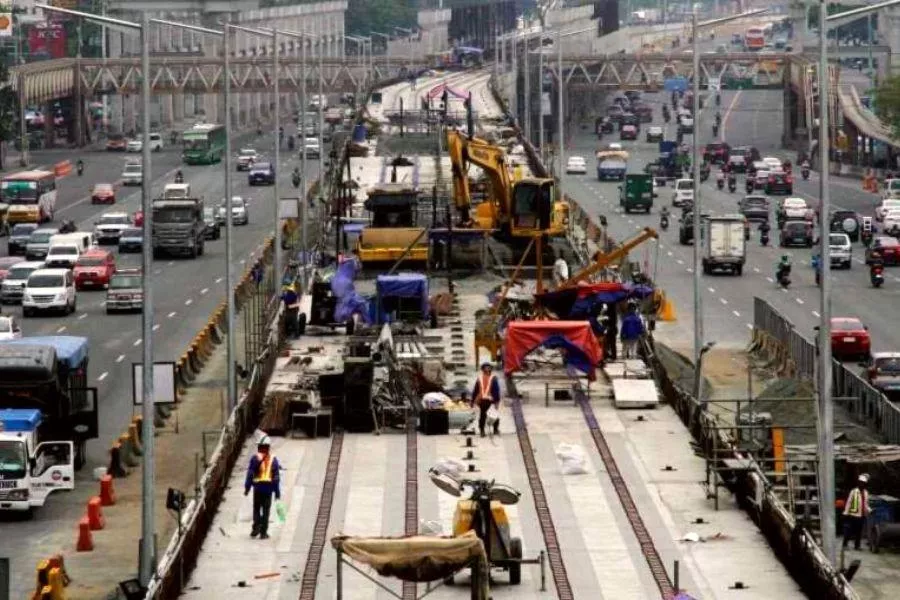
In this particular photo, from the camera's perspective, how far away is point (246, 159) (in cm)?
16125

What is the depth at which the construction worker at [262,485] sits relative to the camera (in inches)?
1618

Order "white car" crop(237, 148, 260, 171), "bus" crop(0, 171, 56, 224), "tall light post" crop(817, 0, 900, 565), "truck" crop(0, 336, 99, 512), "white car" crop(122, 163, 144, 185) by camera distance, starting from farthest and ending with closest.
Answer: "white car" crop(237, 148, 260, 171) < "white car" crop(122, 163, 144, 185) < "bus" crop(0, 171, 56, 224) < "truck" crop(0, 336, 99, 512) < "tall light post" crop(817, 0, 900, 565)

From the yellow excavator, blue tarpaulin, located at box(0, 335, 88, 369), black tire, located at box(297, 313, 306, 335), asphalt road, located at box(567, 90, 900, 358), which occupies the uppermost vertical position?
the yellow excavator

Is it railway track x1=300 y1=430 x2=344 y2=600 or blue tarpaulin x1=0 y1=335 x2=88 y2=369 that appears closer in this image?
railway track x1=300 y1=430 x2=344 y2=600

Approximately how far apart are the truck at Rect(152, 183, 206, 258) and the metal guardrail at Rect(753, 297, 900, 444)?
33.5 metres

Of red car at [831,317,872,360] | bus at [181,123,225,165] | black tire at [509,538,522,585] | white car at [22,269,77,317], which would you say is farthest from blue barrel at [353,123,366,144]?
black tire at [509,538,522,585]

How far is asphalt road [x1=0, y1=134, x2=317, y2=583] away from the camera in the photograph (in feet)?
161

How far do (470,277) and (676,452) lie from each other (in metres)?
24.2

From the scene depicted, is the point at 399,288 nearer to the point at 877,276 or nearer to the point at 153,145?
the point at 877,276

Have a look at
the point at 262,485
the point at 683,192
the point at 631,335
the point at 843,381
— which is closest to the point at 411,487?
the point at 262,485

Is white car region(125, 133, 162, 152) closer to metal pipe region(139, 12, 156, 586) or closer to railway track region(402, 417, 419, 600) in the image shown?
railway track region(402, 417, 419, 600)

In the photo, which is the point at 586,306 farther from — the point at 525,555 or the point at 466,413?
the point at 525,555

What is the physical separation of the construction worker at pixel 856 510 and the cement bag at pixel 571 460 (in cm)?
432

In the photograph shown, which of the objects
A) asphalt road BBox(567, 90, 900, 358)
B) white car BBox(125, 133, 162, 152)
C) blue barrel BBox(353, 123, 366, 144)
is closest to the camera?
asphalt road BBox(567, 90, 900, 358)
